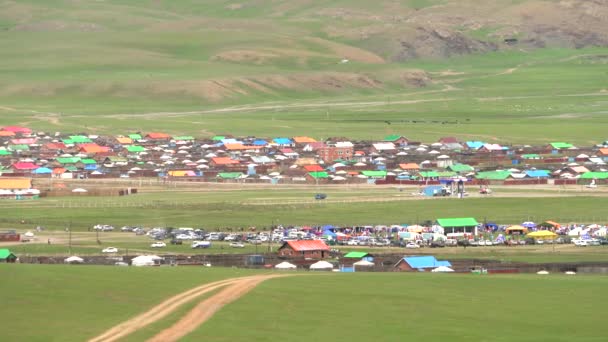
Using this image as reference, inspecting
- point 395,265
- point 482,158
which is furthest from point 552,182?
point 395,265

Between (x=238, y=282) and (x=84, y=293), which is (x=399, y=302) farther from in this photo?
(x=84, y=293)

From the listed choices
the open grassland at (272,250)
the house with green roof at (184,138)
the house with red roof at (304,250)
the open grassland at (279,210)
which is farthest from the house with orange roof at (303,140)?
the house with red roof at (304,250)

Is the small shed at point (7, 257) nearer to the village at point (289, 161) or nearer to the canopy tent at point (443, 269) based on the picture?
the canopy tent at point (443, 269)

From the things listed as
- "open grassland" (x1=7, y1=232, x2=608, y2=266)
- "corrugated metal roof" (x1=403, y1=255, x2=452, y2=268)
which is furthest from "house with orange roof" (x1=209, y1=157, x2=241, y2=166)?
"corrugated metal roof" (x1=403, y1=255, x2=452, y2=268)

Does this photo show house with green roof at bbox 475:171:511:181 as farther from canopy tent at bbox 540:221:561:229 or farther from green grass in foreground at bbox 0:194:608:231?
canopy tent at bbox 540:221:561:229

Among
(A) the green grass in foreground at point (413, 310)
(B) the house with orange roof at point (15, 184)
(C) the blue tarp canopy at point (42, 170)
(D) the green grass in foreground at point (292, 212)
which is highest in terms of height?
(C) the blue tarp canopy at point (42, 170)

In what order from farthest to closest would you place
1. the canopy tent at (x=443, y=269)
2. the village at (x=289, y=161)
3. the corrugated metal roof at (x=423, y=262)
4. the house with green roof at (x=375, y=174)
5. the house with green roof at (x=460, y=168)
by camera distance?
the house with green roof at (x=460, y=168) < the house with green roof at (x=375, y=174) < the village at (x=289, y=161) < the corrugated metal roof at (x=423, y=262) < the canopy tent at (x=443, y=269)
